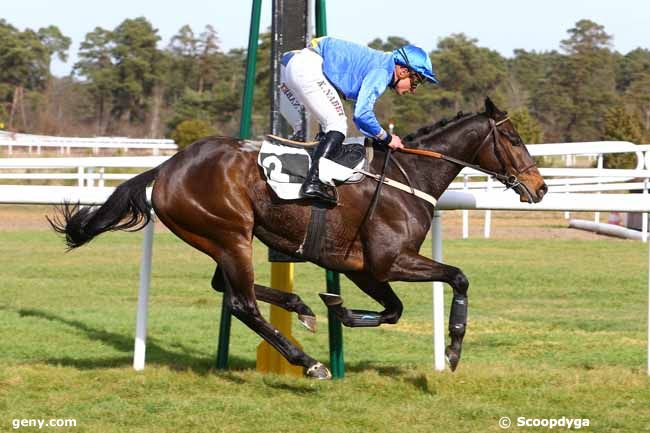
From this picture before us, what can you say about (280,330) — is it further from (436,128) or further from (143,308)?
(436,128)

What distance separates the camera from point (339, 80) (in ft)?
19.1

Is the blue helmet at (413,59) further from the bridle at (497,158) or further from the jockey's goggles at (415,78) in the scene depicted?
the bridle at (497,158)

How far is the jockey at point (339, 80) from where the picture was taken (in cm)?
564

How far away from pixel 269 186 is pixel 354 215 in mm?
481

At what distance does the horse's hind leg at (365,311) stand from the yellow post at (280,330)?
457 millimetres

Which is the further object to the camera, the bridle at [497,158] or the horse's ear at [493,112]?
the horse's ear at [493,112]

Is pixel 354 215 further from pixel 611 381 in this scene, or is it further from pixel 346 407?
pixel 611 381

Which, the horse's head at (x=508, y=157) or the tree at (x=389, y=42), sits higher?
the tree at (x=389, y=42)

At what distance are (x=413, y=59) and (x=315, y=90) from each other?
56 centimetres

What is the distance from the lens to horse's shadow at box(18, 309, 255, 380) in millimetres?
6355

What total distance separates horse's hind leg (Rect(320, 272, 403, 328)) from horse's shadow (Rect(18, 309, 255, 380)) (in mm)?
705

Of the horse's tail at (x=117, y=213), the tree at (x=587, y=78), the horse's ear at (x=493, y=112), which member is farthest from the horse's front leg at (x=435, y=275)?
the tree at (x=587, y=78)

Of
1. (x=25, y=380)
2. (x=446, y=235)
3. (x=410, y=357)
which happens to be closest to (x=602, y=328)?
(x=410, y=357)

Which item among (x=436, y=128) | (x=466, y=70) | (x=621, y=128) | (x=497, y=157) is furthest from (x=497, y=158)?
(x=466, y=70)
